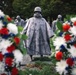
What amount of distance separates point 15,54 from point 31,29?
9.14 meters

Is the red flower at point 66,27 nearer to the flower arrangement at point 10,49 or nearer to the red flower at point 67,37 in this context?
the red flower at point 67,37

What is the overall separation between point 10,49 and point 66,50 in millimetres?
1209

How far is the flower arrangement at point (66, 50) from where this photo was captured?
30.7ft

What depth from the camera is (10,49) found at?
28.9 feet

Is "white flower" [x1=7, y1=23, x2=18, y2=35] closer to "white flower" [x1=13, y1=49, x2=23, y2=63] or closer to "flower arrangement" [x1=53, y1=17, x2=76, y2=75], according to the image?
"white flower" [x1=13, y1=49, x2=23, y2=63]

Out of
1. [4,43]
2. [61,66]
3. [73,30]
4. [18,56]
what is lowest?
[61,66]

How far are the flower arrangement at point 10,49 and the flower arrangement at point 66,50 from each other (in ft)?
2.93

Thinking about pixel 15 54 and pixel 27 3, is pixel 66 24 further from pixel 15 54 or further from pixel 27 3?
pixel 27 3

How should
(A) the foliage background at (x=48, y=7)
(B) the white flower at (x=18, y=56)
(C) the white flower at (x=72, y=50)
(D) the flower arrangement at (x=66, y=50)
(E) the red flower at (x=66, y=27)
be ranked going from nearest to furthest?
1. (B) the white flower at (x=18, y=56)
2. (C) the white flower at (x=72, y=50)
3. (D) the flower arrangement at (x=66, y=50)
4. (E) the red flower at (x=66, y=27)
5. (A) the foliage background at (x=48, y=7)

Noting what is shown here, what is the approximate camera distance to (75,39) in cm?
937

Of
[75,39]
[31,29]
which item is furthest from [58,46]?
[31,29]

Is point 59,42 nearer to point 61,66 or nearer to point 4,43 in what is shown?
point 61,66

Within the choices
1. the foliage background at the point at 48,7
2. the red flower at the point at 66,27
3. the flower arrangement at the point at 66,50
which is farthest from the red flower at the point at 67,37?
the foliage background at the point at 48,7

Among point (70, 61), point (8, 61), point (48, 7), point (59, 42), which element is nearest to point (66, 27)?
point (59, 42)
